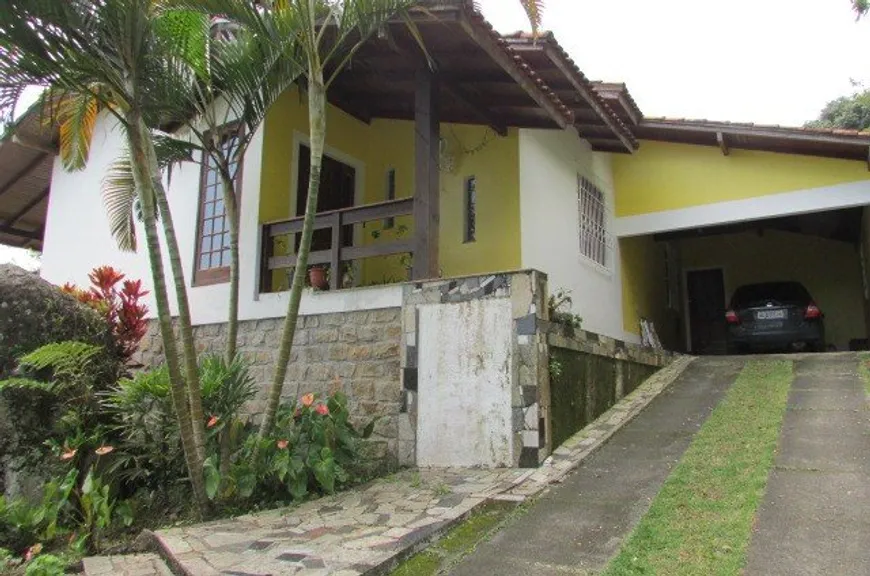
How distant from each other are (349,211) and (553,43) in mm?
3207

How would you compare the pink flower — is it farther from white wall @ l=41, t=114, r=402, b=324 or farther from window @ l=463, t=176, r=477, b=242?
window @ l=463, t=176, r=477, b=242

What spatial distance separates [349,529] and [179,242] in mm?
6181

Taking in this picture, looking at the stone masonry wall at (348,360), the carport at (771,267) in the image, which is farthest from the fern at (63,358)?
the carport at (771,267)

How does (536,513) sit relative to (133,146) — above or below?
below

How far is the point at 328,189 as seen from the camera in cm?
937

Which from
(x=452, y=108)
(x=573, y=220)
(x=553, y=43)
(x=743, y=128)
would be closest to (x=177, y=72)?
(x=452, y=108)

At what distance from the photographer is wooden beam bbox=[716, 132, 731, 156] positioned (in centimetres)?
948

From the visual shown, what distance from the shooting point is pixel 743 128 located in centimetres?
925

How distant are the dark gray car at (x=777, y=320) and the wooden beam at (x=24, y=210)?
1403cm

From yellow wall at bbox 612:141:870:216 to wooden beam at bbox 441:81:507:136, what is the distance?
10.8ft

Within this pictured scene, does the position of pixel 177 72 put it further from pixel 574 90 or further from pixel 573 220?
pixel 573 220

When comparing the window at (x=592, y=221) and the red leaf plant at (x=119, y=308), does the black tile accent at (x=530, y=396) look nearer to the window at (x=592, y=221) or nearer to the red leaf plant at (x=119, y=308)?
the window at (x=592, y=221)

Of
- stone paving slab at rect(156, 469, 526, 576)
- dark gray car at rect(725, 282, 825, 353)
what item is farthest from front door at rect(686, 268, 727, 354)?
stone paving slab at rect(156, 469, 526, 576)

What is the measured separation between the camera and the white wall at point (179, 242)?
7.73 m
